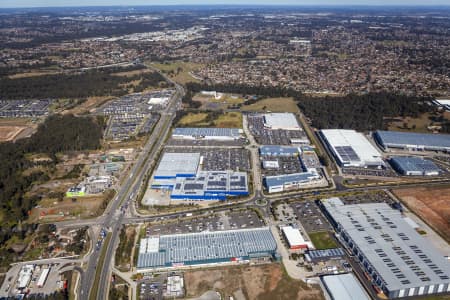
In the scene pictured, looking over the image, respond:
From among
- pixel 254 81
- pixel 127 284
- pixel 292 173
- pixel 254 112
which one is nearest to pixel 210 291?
pixel 127 284

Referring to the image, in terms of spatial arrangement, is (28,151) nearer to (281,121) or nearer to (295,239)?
(281,121)

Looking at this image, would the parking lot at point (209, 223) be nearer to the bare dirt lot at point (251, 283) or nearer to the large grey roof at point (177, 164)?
the bare dirt lot at point (251, 283)

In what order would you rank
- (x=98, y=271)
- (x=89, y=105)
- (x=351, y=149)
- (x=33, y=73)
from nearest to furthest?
(x=98, y=271) → (x=351, y=149) → (x=89, y=105) → (x=33, y=73)

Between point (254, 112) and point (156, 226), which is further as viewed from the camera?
point (254, 112)

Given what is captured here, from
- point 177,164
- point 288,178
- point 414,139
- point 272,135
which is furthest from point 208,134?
point 414,139

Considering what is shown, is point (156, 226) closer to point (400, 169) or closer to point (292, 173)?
point (292, 173)
